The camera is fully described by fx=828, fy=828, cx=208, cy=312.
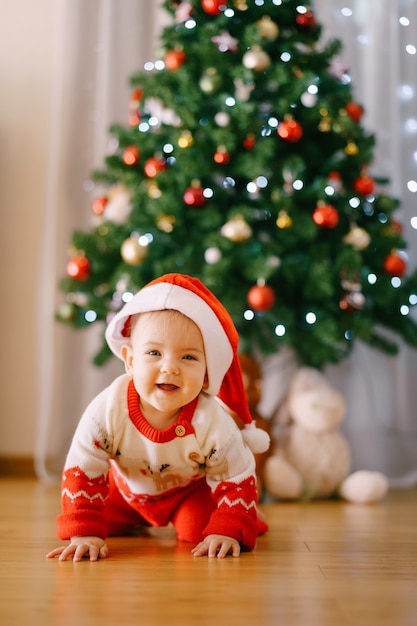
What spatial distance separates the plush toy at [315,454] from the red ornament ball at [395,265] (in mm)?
388

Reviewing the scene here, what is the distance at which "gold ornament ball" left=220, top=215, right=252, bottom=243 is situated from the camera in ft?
7.75

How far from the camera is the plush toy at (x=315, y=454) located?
2.43 meters

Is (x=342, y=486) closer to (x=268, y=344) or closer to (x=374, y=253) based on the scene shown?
(x=268, y=344)

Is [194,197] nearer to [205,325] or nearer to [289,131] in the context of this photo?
[289,131]

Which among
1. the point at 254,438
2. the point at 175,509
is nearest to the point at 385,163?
the point at 254,438

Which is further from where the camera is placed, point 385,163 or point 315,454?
point 385,163

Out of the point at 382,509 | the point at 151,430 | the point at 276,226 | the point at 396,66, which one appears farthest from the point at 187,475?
the point at 396,66

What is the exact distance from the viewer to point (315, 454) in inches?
98.7

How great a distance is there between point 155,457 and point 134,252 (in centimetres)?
101

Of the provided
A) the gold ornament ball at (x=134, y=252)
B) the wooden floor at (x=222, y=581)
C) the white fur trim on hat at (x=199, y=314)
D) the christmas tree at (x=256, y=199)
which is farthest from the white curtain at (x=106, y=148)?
the white fur trim on hat at (x=199, y=314)

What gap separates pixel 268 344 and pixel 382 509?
22.6 inches

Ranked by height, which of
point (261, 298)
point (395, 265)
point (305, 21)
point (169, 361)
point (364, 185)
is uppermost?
point (305, 21)

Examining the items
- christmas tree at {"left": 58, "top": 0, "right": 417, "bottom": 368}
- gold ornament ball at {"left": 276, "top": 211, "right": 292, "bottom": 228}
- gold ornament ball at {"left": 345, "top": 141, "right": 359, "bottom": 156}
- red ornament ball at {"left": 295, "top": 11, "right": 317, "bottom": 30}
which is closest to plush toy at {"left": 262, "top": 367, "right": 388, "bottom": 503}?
christmas tree at {"left": 58, "top": 0, "right": 417, "bottom": 368}

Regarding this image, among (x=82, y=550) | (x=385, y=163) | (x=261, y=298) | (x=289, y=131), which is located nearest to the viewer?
(x=82, y=550)
